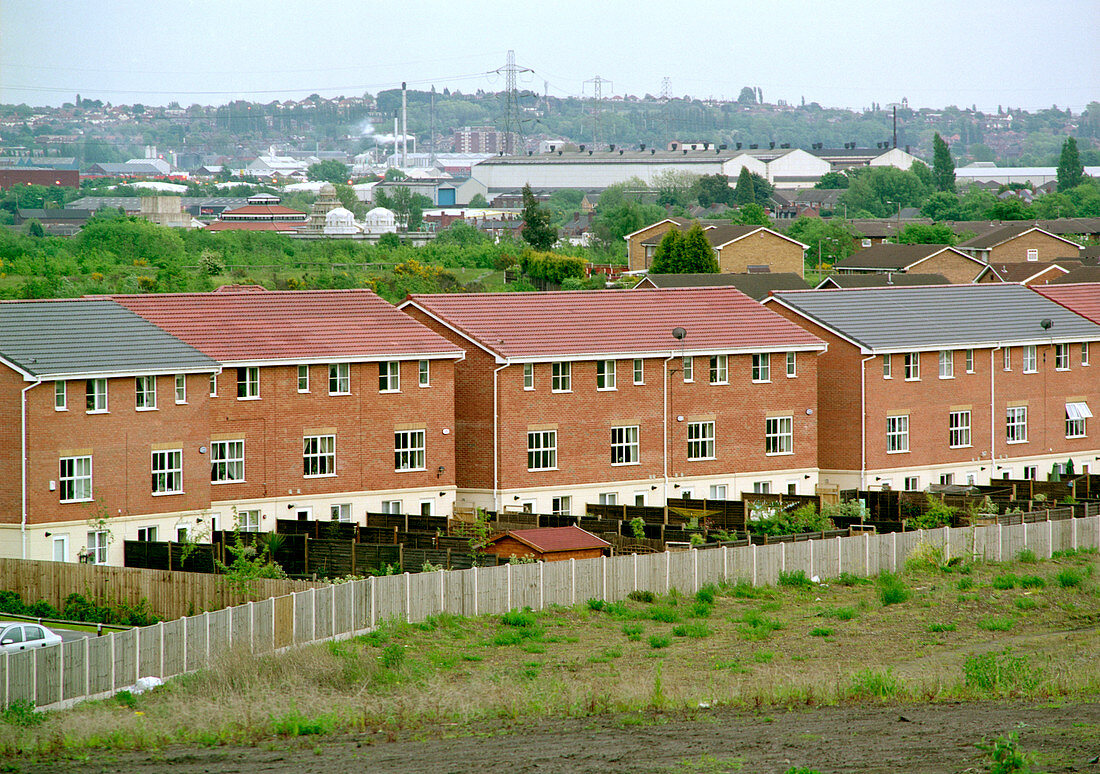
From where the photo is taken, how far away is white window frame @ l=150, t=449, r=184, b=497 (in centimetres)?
4709

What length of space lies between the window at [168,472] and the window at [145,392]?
4.98 ft

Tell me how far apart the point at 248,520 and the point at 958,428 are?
29.6m

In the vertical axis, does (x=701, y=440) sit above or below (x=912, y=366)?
below

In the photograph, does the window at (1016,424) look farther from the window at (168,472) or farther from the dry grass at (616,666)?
the window at (168,472)

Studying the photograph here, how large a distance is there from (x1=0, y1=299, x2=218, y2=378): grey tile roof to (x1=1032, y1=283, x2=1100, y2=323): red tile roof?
1582 inches

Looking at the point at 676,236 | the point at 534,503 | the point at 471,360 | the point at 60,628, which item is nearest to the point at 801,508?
the point at 534,503

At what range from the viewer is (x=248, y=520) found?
49.7 m

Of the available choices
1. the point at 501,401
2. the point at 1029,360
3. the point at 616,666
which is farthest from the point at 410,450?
the point at 1029,360

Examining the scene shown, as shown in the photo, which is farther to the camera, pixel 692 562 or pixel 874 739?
pixel 692 562

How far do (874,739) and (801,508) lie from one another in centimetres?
2594

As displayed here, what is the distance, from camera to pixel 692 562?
133ft

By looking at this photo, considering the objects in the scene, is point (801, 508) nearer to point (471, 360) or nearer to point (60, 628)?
point (471, 360)

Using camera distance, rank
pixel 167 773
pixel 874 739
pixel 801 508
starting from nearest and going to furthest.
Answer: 1. pixel 167 773
2. pixel 874 739
3. pixel 801 508

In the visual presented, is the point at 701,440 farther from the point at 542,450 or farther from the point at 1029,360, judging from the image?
the point at 1029,360
